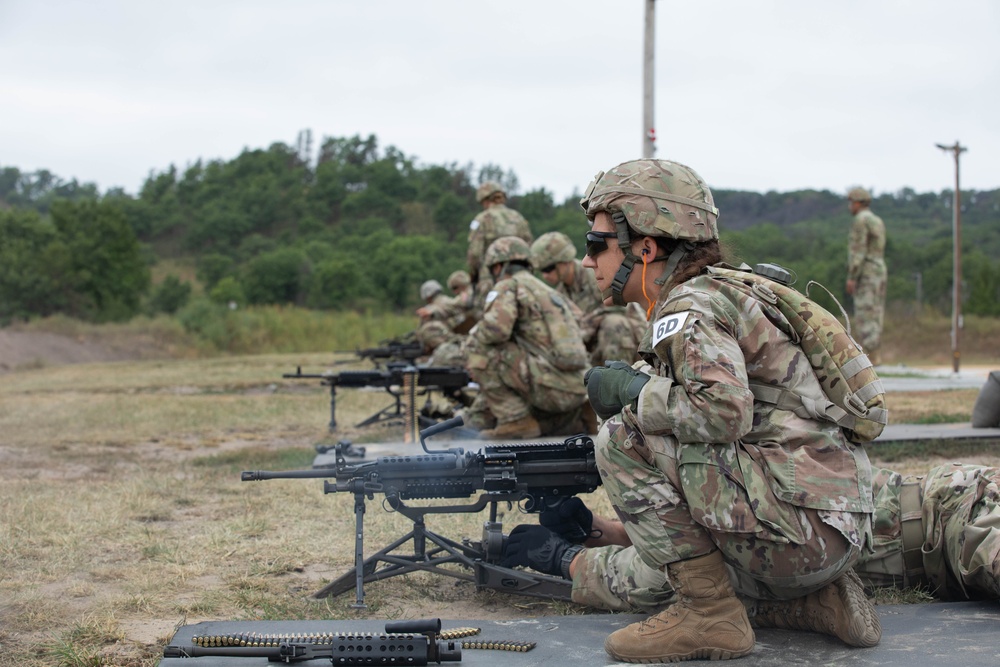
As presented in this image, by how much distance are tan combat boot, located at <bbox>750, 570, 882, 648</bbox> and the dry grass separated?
854 mm

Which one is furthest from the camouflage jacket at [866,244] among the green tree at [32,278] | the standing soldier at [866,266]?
the green tree at [32,278]

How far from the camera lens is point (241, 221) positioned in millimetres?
60156

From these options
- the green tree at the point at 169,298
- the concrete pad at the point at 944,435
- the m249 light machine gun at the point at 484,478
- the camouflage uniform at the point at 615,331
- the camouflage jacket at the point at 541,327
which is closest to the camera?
the m249 light machine gun at the point at 484,478

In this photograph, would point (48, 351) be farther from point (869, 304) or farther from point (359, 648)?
point (359, 648)

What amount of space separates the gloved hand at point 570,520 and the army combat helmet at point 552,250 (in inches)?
172

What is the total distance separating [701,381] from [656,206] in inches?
26.5

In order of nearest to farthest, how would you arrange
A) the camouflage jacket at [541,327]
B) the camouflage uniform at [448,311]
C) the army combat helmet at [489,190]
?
the camouflage jacket at [541,327], the army combat helmet at [489,190], the camouflage uniform at [448,311]

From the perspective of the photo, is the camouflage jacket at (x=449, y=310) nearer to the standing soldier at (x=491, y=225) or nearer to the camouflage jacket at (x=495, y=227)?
the standing soldier at (x=491, y=225)

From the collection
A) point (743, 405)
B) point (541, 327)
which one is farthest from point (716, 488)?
point (541, 327)

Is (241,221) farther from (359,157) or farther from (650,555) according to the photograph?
(650,555)

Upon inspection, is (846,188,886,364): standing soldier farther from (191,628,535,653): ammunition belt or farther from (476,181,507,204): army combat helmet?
(191,628,535,653): ammunition belt

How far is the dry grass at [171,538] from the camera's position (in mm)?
3957

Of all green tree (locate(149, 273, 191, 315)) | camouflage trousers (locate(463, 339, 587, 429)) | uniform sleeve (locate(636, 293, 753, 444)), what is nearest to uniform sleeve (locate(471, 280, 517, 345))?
camouflage trousers (locate(463, 339, 587, 429))

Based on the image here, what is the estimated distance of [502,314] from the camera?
7.95 m
